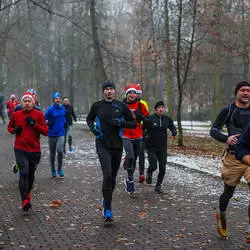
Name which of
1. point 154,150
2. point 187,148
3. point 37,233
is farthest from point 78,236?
point 187,148

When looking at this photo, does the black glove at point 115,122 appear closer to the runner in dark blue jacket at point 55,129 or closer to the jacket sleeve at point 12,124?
the jacket sleeve at point 12,124

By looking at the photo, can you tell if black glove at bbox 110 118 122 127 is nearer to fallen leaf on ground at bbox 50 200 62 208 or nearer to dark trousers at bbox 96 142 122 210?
dark trousers at bbox 96 142 122 210

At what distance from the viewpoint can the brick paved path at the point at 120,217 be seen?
5.68 metres

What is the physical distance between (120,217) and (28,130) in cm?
209

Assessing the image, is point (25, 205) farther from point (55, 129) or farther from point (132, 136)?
point (55, 129)

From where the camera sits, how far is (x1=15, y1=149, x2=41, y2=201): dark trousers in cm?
719

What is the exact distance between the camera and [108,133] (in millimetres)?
6754

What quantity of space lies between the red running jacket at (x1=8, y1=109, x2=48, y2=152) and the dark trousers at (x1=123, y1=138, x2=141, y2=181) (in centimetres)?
211

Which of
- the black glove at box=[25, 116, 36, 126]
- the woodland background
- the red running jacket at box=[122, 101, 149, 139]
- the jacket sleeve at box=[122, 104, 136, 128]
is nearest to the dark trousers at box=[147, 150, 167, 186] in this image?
the red running jacket at box=[122, 101, 149, 139]

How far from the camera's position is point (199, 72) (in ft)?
100

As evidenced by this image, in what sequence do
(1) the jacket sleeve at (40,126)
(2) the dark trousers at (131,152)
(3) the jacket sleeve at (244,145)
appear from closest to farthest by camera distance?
(3) the jacket sleeve at (244,145), (1) the jacket sleeve at (40,126), (2) the dark trousers at (131,152)

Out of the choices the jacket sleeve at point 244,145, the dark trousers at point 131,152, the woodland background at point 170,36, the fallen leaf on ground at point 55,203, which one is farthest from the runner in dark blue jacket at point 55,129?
the jacket sleeve at point 244,145

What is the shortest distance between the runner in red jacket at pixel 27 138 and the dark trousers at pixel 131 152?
2.11 m

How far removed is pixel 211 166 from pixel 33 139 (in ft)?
22.8
